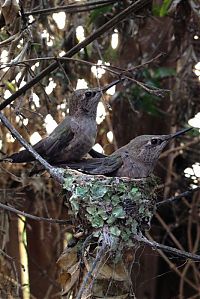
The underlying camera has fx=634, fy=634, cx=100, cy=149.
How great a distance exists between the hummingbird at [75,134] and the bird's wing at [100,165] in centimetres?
5

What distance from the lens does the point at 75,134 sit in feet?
7.05

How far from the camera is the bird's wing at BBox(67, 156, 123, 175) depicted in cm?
204

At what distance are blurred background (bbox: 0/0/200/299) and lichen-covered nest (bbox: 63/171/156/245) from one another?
2.09 feet

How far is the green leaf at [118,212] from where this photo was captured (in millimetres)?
1831

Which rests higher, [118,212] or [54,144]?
[54,144]

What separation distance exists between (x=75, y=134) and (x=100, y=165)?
0.51 feet

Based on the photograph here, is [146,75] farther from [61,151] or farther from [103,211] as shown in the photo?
[103,211]

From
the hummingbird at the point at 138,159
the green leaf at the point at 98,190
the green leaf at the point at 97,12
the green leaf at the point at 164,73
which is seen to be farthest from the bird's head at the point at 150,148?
the green leaf at the point at 164,73

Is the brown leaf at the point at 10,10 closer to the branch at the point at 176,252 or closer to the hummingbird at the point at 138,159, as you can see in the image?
the hummingbird at the point at 138,159

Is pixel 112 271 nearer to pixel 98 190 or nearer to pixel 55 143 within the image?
pixel 98 190

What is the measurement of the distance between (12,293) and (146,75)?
5.44 feet

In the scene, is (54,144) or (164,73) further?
(164,73)

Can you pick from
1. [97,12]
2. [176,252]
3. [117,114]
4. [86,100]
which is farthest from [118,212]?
[117,114]

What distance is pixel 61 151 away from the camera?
2139mm
